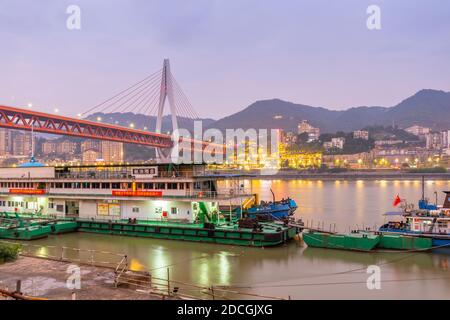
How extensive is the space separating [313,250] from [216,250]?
5.14 meters

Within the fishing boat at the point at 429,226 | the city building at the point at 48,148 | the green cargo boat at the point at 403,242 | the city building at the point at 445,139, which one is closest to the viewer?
the green cargo boat at the point at 403,242

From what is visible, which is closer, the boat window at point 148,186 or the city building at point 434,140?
the boat window at point 148,186

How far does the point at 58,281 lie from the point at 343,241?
1395 centimetres

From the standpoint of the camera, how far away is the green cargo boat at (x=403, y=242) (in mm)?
19141

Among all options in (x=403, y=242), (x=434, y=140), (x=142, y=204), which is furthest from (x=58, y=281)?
(x=434, y=140)

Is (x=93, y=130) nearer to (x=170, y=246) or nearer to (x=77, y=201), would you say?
(x=77, y=201)

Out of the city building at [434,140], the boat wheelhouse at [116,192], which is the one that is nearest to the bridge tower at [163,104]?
the boat wheelhouse at [116,192]

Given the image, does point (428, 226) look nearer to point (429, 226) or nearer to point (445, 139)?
point (429, 226)

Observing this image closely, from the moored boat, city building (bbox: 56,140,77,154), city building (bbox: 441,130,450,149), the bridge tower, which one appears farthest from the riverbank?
city building (bbox: 441,130,450,149)

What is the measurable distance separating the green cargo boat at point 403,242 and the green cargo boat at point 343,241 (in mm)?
486

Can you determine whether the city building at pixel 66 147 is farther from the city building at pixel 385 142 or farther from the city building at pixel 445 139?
the city building at pixel 445 139

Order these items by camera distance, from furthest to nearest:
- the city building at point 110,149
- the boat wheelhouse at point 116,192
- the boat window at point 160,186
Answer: the city building at point 110,149 → the boat window at point 160,186 → the boat wheelhouse at point 116,192

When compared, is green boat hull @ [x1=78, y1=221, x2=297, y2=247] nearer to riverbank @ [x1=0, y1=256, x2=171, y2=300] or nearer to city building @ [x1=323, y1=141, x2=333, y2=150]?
riverbank @ [x1=0, y1=256, x2=171, y2=300]

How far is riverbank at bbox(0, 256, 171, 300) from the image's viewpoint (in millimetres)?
10117
